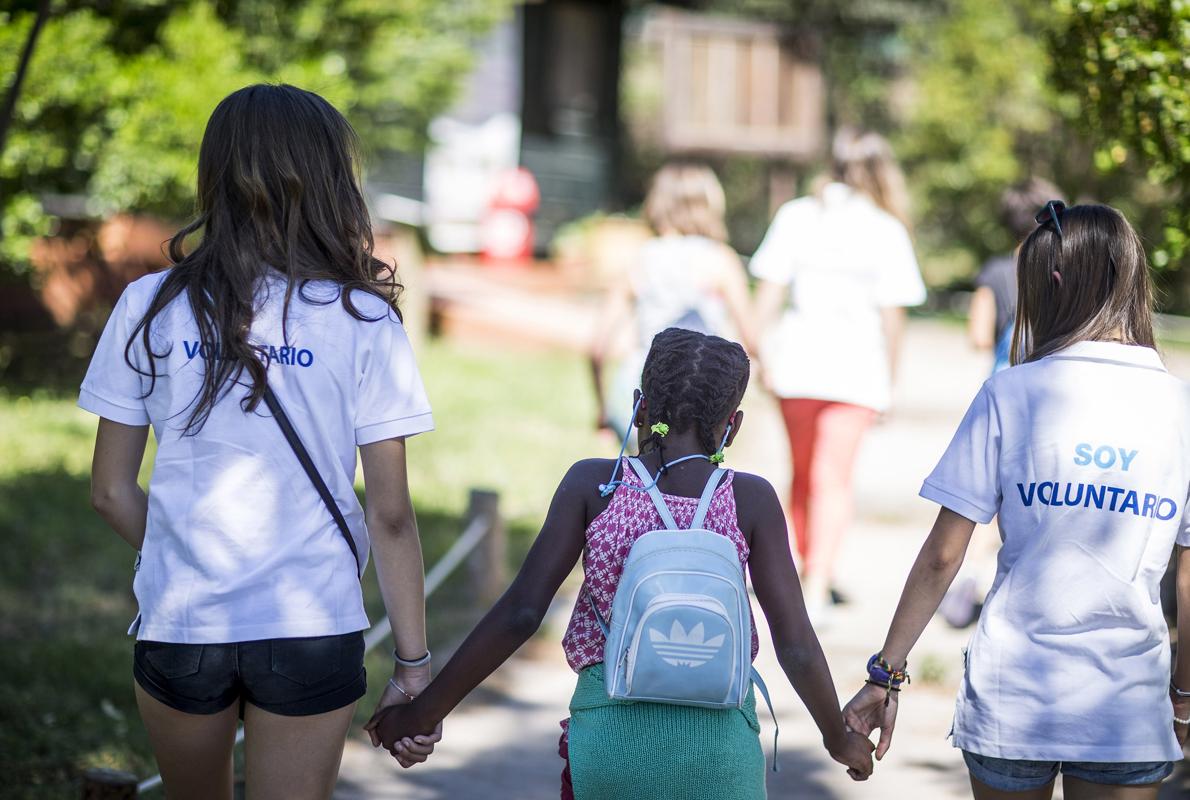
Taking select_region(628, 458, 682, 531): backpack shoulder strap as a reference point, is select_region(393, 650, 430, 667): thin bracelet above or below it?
below

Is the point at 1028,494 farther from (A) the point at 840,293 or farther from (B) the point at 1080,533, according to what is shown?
(A) the point at 840,293

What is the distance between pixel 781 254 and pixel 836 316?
0.38 metres

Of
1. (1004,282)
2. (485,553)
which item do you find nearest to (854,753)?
(485,553)

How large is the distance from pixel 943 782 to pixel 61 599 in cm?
389

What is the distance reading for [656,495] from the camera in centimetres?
265

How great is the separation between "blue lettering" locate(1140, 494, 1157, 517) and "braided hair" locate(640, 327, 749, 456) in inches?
32.2

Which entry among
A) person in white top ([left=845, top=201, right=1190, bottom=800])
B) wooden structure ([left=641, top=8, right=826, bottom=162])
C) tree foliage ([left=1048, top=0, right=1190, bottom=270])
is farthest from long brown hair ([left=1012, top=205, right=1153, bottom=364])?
wooden structure ([left=641, top=8, right=826, bottom=162])

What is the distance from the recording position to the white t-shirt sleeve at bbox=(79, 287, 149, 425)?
2.61m

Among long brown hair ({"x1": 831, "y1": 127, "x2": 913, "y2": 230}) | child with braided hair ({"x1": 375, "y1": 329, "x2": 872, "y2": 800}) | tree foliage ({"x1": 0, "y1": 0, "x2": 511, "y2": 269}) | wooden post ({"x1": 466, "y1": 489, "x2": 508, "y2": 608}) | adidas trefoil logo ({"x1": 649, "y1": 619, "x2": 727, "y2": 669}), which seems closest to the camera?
adidas trefoil logo ({"x1": 649, "y1": 619, "x2": 727, "y2": 669})

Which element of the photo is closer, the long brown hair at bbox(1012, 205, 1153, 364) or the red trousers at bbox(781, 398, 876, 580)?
the long brown hair at bbox(1012, 205, 1153, 364)

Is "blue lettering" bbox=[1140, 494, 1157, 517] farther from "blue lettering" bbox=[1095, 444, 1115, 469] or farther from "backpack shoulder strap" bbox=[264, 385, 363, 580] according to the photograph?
"backpack shoulder strap" bbox=[264, 385, 363, 580]

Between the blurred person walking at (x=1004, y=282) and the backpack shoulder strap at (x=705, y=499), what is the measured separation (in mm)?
3582

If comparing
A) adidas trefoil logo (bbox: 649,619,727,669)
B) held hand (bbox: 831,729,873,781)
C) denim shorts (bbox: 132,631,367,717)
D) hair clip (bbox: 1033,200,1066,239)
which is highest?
hair clip (bbox: 1033,200,1066,239)

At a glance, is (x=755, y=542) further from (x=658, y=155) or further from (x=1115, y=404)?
(x=658, y=155)
